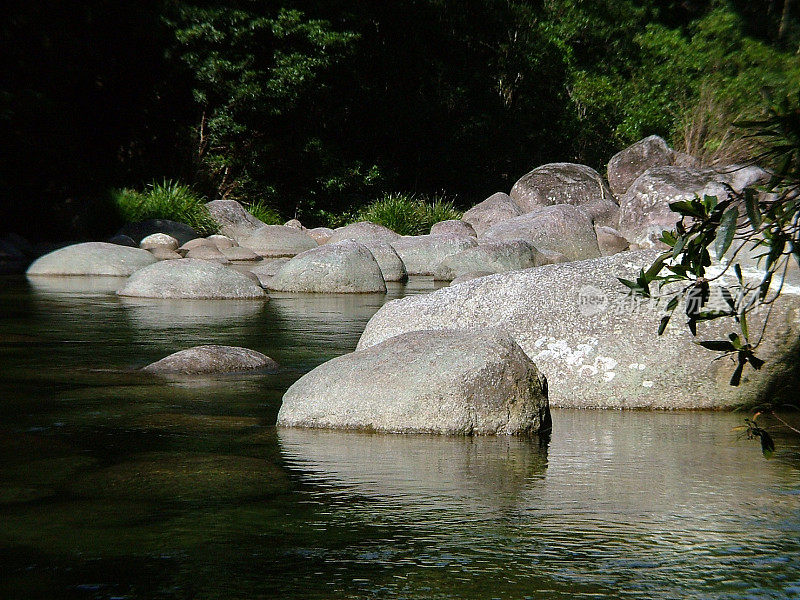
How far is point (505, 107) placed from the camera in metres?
33.4

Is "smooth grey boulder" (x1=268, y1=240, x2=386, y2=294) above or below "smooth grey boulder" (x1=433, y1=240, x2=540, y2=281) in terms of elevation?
below

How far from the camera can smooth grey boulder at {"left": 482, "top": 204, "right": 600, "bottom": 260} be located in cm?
1852

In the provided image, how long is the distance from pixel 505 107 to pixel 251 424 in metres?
28.9

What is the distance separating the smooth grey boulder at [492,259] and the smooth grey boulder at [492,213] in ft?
19.3

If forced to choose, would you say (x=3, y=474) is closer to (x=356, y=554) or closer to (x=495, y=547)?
(x=356, y=554)

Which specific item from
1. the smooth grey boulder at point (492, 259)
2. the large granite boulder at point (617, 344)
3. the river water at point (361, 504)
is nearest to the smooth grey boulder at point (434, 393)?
the river water at point (361, 504)

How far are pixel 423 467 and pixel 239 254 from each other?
49.7 feet

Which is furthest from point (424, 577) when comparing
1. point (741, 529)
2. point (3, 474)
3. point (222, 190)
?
point (222, 190)

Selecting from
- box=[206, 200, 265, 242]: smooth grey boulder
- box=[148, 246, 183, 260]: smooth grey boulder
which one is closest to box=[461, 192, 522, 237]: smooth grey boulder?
box=[206, 200, 265, 242]: smooth grey boulder

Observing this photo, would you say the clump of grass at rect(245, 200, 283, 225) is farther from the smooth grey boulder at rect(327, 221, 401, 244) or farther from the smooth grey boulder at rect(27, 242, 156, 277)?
the smooth grey boulder at rect(27, 242, 156, 277)

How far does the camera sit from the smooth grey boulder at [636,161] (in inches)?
956

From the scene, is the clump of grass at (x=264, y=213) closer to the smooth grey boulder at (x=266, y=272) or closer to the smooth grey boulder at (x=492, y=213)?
the smooth grey boulder at (x=492, y=213)

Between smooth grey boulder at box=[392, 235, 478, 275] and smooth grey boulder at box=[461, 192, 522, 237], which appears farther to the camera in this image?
smooth grey boulder at box=[461, 192, 522, 237]

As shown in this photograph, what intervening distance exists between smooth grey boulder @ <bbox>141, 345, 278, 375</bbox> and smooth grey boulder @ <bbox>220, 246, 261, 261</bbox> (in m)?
11.9
